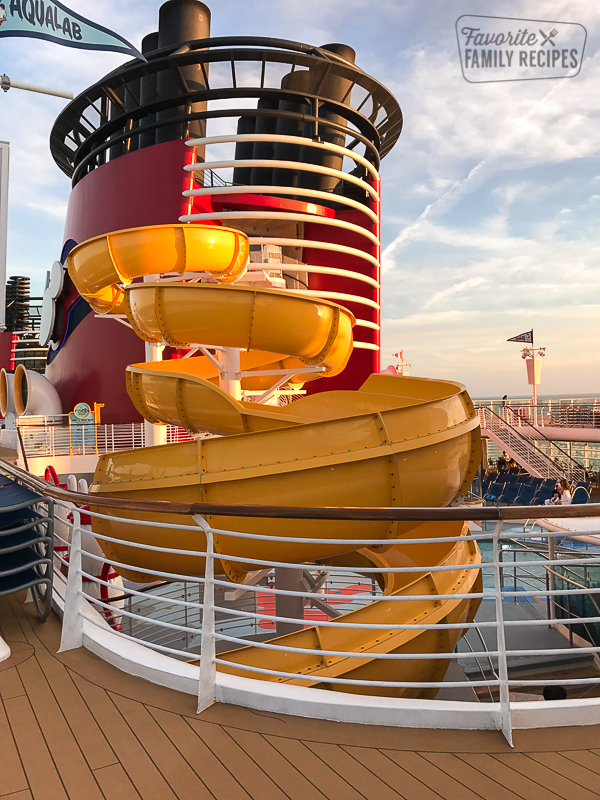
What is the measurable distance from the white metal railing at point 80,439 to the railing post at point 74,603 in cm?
975

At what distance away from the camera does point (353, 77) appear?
1652 centimetres

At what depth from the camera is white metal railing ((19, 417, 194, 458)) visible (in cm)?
1350

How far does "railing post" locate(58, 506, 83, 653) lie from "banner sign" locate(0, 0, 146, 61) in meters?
3.59

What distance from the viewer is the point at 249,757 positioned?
219 centimetres

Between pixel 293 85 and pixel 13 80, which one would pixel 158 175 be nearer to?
pixel 293 85

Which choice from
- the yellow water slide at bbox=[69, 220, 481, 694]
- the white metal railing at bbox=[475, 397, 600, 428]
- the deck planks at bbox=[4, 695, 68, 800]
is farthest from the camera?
the white metal railing at bbox=[475, 397, 600, 428]

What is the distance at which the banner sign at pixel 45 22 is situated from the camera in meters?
4.24

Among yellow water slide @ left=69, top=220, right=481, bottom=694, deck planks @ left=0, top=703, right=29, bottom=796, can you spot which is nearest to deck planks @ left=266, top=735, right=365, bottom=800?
deck planks @ left=0, top=703, right=29, bottom=796

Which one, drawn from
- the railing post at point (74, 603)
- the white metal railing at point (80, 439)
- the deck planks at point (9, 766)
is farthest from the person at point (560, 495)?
the deck planks at point (9, 766)

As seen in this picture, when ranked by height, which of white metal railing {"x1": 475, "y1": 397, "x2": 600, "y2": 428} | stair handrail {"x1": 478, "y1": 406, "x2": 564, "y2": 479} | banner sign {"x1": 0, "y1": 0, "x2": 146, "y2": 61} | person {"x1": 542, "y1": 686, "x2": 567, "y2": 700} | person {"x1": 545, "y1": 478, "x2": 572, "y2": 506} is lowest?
person {"x1": 542, "y1": 686, "x2": 567, "y2": 700}

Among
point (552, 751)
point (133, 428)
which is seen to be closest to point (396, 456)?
point (552, 751)

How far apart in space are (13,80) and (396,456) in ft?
15.2

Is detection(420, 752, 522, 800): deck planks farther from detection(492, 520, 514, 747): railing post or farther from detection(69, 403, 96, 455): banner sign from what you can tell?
detection(69, 403, 96, 455): banner sign

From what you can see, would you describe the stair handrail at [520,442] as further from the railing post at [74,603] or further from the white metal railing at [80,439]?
the railing post at [74,603]
